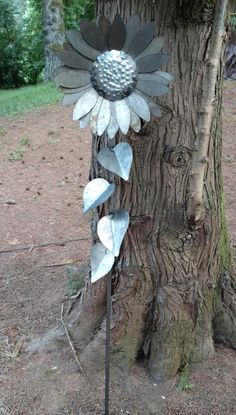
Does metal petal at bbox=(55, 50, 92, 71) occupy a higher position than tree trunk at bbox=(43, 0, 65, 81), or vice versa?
tree trunk at bbox=(43, 0, 65, 81)

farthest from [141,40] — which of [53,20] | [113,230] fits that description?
[53,20]

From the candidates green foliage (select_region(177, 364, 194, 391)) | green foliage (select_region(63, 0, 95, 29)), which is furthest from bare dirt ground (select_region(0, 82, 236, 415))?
green foliage (select_region(63, 0, 95, 29))

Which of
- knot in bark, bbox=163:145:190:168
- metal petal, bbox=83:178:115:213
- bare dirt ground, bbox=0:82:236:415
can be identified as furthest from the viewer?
bare dirt ground, bbox=0:82:236:415

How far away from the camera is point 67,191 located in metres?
4.45

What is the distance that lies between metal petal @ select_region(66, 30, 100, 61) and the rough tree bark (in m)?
0.33

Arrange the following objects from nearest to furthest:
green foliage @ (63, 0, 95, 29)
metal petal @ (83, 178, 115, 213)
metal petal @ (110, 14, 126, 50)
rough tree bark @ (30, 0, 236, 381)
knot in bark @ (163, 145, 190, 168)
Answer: metal petal @ (110, 14, 126, 50), metal petal @ (83, 178, 115, 213), rough tree bark @ (30, 0, 236, 381), knot in bark @ (163, 145, 190, 168), green foliage @ (63, 0, 95, 29)

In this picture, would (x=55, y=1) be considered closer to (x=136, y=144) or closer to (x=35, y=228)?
(x=35, y=228)

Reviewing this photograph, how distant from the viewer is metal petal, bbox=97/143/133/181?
1.49m

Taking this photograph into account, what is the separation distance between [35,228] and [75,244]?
50cm

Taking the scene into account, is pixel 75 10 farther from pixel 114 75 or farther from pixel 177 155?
pixel 114 75

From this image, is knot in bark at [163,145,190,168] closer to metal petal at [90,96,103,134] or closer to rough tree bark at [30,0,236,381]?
rough tree bark at [30,0,236,381]

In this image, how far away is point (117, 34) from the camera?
142 cm

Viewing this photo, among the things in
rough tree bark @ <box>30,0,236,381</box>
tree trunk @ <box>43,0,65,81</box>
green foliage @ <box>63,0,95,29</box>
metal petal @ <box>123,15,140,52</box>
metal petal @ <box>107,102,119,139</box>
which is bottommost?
rough tree bark @ <box>30,0,236,381</box>

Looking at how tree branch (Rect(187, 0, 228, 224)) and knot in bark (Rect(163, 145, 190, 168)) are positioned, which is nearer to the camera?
tree branch (Rect(187, 0, 228, 224))
